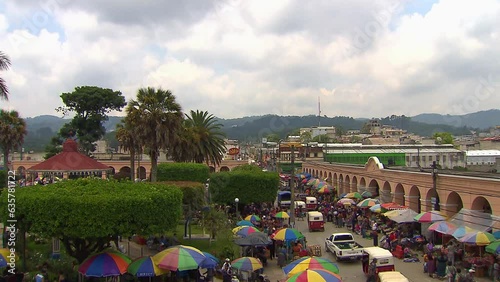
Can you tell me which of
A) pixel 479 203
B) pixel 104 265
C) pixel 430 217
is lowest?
pixel 430 217

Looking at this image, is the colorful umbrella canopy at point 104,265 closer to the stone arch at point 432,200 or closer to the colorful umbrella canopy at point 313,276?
the colorful umbrella canopy at point 313,276

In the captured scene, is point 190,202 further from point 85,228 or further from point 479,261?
point 479,261

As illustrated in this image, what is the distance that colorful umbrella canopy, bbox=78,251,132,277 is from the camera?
15.8m

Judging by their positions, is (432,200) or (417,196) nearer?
(432,200)

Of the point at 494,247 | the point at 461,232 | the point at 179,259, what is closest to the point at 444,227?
the point at 461,232

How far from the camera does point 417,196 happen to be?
34.6 metres

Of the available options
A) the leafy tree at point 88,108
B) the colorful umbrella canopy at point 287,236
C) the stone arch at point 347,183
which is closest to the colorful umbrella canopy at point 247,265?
the colorful umbrella canopy at point 287,236

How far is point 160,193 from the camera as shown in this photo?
57.6ft

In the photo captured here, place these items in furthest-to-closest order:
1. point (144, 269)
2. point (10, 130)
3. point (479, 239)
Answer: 1. point (10, 130)
2. point (479, 239)
3. point (144, 269)

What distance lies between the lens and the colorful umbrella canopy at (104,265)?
15.8 m

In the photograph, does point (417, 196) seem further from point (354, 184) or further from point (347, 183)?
point (347, 183)

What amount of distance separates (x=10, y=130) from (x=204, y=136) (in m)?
19.0

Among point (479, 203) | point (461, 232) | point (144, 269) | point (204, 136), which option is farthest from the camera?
point (204, 136)

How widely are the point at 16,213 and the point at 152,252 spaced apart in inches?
365
